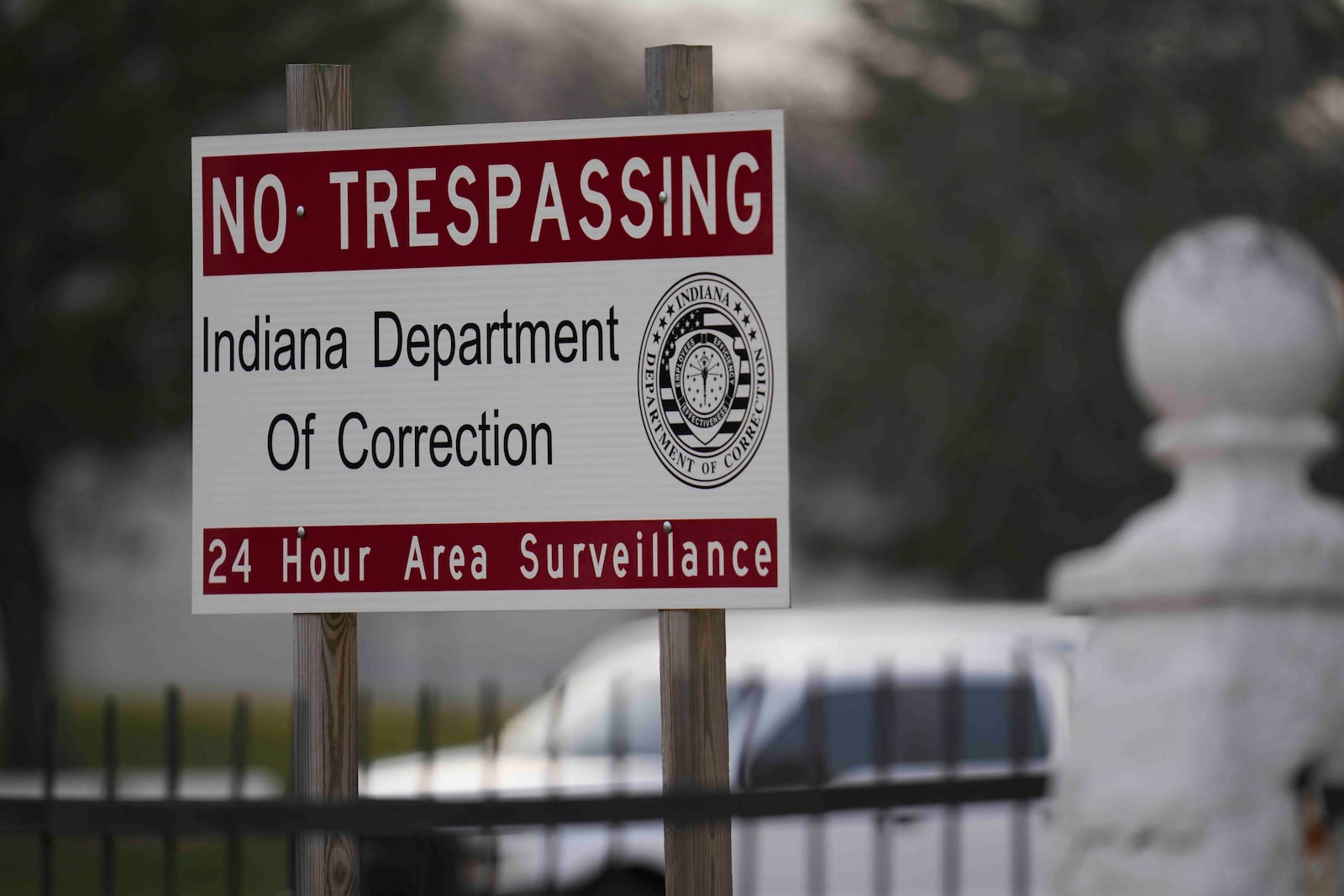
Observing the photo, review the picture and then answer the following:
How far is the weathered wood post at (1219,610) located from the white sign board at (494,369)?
1.24m

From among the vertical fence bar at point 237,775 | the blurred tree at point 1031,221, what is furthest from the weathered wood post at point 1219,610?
the blurred tree at point 1031,221

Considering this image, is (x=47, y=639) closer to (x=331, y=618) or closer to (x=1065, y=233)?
(x=1065, y=233)

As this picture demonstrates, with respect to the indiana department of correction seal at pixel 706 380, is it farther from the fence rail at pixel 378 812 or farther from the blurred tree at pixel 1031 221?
the blurred tree at pixel 1031 221

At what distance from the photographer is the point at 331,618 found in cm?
378

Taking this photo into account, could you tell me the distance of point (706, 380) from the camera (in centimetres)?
355

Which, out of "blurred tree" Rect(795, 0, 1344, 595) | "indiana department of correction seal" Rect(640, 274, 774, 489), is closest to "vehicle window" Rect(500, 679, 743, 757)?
"indiana department of correction seal" Rect(640, 274, 774, 489)

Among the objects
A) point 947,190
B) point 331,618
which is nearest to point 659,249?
point 331,618

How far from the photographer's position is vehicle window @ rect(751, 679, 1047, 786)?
703cm

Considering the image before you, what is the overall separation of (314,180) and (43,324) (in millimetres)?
16172

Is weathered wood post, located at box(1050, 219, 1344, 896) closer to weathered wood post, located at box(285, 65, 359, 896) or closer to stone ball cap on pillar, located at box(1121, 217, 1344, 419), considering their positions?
stone ball cap on pillar, located at box(1121, 217, 1344, 419)

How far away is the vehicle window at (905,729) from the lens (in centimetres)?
703

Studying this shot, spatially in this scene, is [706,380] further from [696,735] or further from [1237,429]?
[1237,429]

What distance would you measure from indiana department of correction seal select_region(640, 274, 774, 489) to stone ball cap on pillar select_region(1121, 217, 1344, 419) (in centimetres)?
128

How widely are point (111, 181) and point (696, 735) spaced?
17.0m
